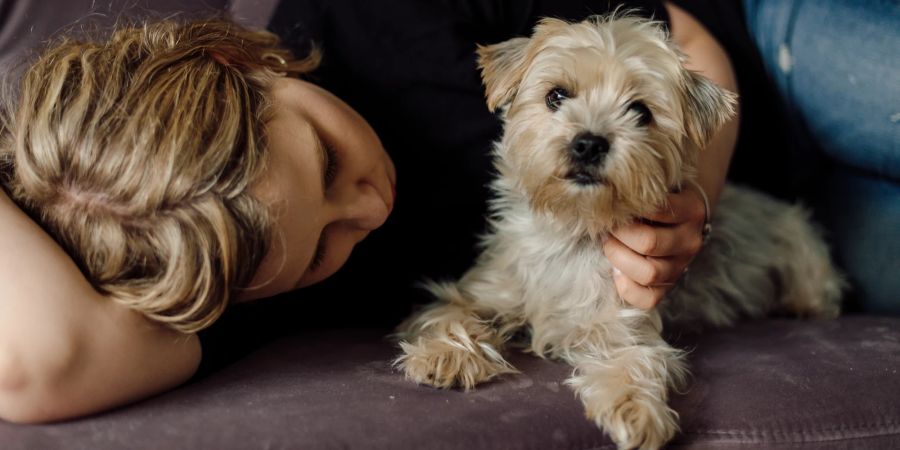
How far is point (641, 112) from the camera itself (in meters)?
1.53

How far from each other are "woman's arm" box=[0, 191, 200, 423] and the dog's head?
0.75m

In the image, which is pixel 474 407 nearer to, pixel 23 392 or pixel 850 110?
pixel 23 392

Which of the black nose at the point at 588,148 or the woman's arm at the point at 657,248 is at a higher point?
the black nose at the point at 588,148

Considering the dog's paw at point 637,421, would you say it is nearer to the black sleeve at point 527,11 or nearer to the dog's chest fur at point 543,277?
the dog's chest fur at point 543,277

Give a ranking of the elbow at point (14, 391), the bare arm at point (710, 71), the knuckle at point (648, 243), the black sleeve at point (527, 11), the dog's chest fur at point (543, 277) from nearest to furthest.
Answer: the elbow at point (14, 391) → the knuckle at point (648, 243) → the dog's chest fur at point (543, 277) → the bare arm at point (710, 71) → the black sleeve at point (527, 11)

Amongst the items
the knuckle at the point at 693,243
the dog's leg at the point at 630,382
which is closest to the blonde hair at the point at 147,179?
the dog's leg at the point at 630,382

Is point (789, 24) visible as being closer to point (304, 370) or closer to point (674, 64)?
point (674, 64)

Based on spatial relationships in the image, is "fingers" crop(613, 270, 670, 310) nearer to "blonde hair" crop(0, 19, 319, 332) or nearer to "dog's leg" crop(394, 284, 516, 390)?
"dog's leg" crop(394, 284, 516, 390)

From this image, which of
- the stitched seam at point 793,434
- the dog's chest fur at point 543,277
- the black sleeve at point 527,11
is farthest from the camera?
the black sleeve at point 527,11

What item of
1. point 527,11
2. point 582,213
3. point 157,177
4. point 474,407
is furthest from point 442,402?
point 527,11

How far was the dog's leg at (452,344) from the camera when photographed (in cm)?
143

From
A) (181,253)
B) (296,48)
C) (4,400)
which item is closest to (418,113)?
(296,48)

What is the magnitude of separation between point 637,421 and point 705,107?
595 mm

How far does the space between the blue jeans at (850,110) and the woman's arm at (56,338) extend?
1642 millimetres
